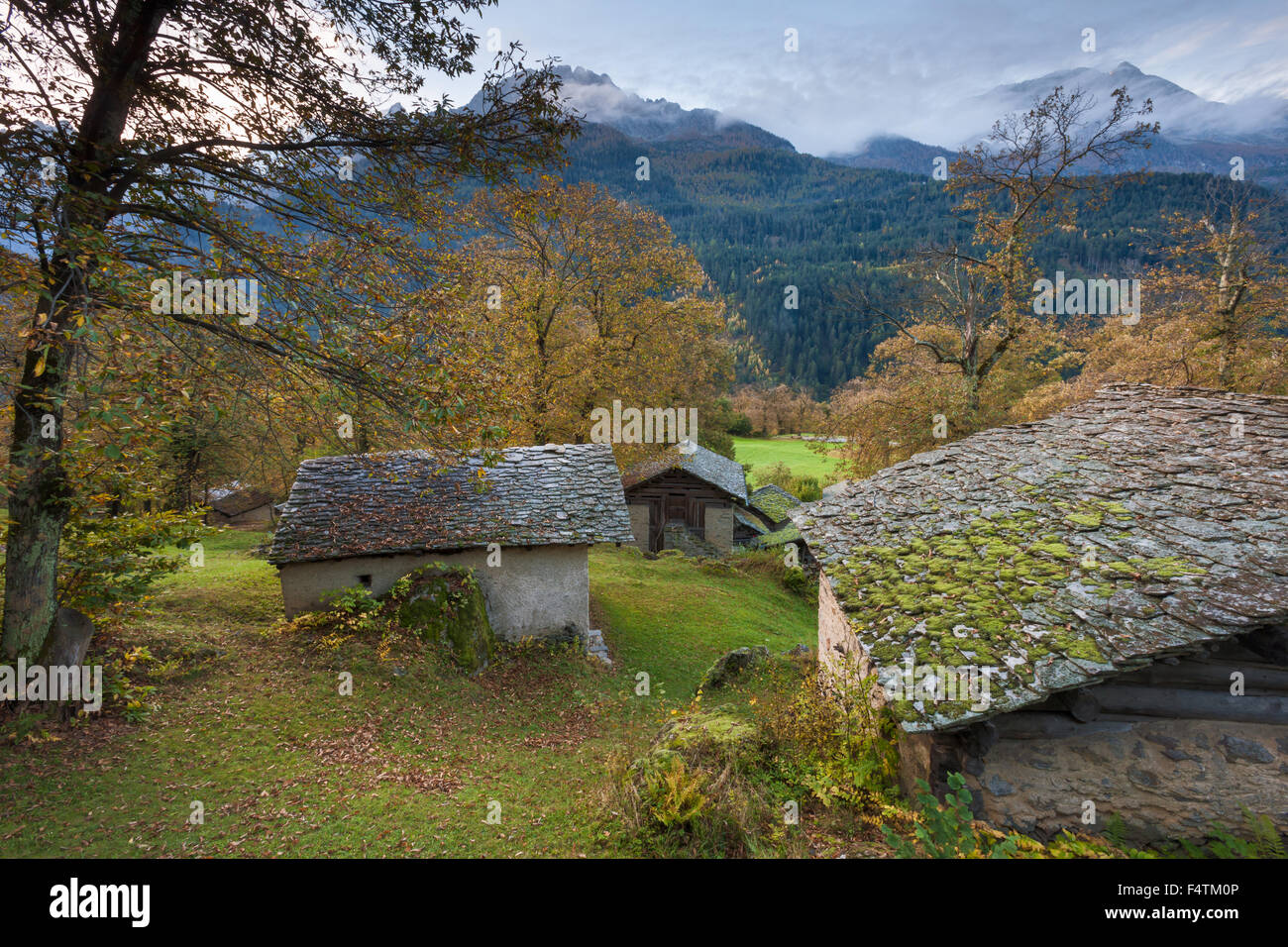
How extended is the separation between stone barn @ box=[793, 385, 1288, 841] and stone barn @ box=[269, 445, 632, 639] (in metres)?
7.93

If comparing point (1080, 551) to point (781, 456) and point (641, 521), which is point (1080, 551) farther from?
point (781, 456)

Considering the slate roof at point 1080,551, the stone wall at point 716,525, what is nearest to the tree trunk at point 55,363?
the slate roof at point 1080,551

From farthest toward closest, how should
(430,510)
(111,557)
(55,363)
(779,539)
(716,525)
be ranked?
(779,539) → (716,525) → (430,510) → (111,557) → (55,363)

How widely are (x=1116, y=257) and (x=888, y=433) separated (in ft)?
317

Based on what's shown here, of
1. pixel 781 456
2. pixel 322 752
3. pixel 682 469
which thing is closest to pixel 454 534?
pixel 322 752

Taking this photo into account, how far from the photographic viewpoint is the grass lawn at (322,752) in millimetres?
5203

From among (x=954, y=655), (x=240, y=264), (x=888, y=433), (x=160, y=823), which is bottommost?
(x=160, y=823)

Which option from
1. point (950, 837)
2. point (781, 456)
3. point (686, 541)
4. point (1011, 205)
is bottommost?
point (686, 541)

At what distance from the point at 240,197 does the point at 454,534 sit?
7.45 metres

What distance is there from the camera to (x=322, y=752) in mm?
7160

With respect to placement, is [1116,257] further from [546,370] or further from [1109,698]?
[1109,698]

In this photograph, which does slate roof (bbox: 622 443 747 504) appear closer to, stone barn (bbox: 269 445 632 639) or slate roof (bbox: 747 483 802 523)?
slate roof (bbox: 747 483 802 523)

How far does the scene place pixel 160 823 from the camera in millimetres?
5207
